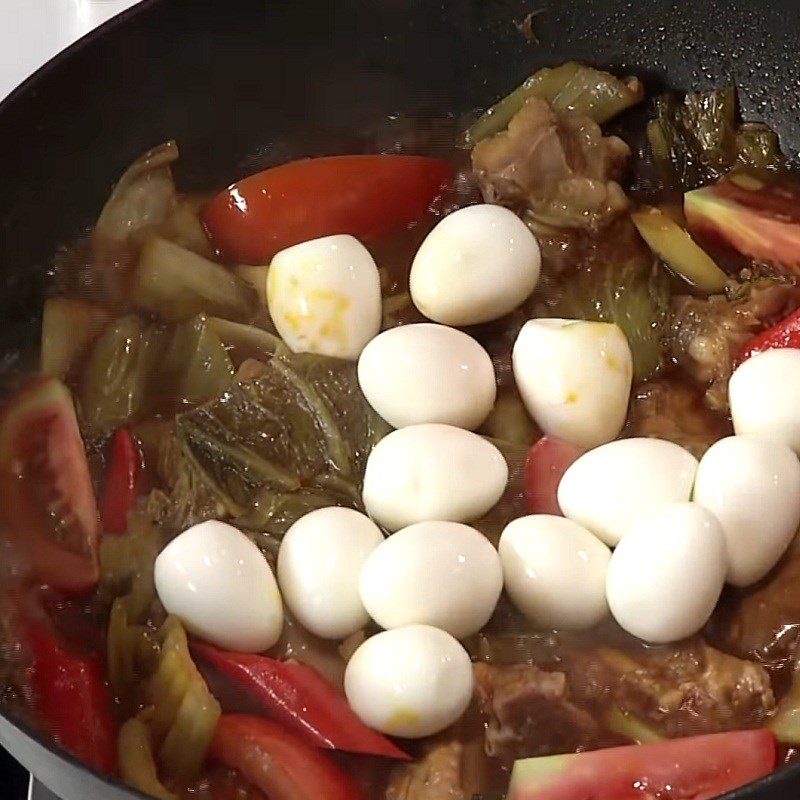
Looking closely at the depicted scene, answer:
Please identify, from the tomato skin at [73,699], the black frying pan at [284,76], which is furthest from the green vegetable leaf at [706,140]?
the tomato skin at [73,699]

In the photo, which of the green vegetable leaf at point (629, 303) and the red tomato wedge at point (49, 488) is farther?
the green vegetable leaf at point (629, 303)

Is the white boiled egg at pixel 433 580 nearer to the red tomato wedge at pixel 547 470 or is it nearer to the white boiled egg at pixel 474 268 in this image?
the red tomato wedge at pixel 547 470

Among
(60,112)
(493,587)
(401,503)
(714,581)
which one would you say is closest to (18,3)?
(60,112)

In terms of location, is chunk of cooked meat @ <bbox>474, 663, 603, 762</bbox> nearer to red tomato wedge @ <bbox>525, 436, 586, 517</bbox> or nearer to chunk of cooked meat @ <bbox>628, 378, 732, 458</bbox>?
red tomato wedge @ <bbox>525, 436, 586, 517</bbox>

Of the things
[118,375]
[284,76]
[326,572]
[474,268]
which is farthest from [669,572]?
[284,76]

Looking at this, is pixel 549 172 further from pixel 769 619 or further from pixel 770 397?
pixel 769 619

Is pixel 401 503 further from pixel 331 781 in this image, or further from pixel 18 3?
pixel 18 3
